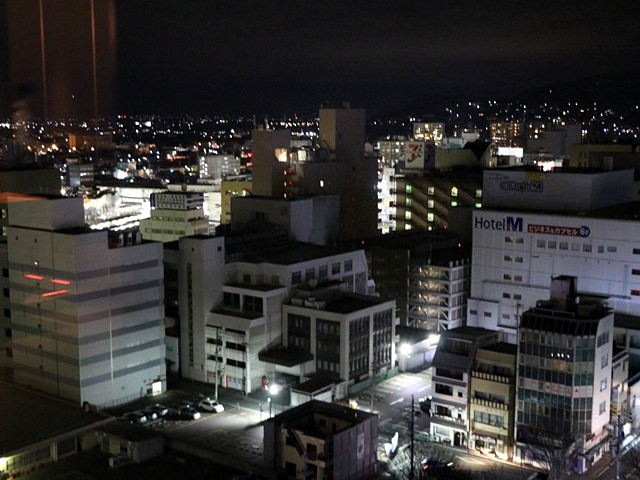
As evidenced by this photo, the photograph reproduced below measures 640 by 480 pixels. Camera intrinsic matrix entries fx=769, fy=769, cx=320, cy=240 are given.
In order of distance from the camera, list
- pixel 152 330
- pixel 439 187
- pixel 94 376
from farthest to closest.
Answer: pixel 439 187, pixel 152 330, pixel 94 376

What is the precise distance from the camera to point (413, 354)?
25312 mm

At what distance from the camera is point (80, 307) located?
20.6 metres

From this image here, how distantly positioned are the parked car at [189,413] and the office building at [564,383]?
8475mm

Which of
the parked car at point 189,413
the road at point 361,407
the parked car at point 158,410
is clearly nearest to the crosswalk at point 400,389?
the road at point 361,407

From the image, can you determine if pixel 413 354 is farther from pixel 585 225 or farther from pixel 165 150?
pixel 165 150

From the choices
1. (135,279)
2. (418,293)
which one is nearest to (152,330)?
(135,279)

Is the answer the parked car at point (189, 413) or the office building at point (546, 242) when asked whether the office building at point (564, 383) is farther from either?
the parked car at point (189, 413)

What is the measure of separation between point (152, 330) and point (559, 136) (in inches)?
2155

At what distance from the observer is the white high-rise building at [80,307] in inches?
816

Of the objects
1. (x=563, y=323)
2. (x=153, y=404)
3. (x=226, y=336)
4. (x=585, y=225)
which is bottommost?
(x=153, y=404)

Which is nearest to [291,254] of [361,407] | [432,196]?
[361,407]

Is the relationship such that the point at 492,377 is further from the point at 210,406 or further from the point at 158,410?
the point at 158,410

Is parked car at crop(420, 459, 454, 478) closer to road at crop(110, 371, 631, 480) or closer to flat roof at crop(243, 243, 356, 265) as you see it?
road at crop(110, 371, 631, 480)

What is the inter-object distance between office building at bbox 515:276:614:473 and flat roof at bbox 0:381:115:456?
10.1m
